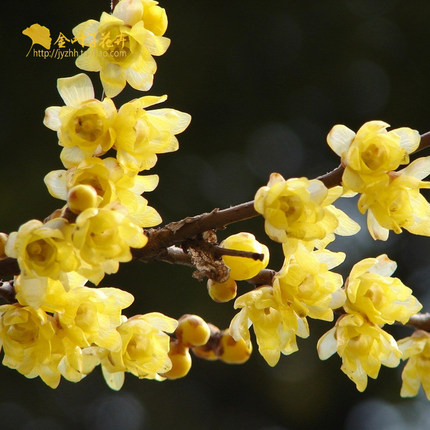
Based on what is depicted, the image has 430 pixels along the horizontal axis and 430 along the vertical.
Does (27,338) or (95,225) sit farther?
(27,338)

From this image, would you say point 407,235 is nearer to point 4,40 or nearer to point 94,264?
point 4,40

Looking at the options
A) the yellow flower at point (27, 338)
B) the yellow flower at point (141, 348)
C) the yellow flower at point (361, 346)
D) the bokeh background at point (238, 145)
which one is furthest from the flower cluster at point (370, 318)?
the bokeh background at point (238, 145)

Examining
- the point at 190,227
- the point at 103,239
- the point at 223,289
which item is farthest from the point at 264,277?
the point at 103,239

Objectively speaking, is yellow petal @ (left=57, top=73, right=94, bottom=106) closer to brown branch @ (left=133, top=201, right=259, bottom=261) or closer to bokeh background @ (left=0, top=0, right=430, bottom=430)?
brown branch @ (left=133, top=201, right=259, bottom=261)

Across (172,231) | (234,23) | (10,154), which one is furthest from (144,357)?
(234,23)

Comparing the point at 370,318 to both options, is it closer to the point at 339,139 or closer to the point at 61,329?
the point at 339,139

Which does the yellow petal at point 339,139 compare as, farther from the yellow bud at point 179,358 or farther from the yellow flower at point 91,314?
the yellow bud at point 179,358
